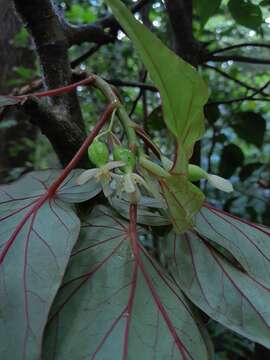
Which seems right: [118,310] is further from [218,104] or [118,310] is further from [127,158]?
[218,104]

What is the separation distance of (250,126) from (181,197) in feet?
2.44

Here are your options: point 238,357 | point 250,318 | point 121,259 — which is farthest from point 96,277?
point 238,357

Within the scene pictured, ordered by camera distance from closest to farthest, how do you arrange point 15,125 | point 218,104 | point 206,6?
point 206,6 < point 218,104 < point 15,125

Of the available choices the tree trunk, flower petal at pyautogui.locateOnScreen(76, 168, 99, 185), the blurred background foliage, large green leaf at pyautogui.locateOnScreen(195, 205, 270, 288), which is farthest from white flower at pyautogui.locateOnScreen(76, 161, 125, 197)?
the tree trunk

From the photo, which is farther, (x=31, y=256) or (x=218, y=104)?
(x=218, y=104)

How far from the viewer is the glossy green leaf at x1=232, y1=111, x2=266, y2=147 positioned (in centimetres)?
105

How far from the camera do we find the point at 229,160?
1.11 metres

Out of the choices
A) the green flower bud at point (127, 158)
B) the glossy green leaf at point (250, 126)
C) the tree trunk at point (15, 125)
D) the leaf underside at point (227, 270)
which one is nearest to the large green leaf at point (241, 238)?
the leaf underside at point (227, 270)

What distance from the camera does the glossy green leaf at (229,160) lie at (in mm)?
1095

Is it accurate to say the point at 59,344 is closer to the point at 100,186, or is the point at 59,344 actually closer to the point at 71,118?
the point at 100,186

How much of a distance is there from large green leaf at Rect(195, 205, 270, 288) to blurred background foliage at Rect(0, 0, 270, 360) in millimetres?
272

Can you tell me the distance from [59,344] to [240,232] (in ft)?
0.66

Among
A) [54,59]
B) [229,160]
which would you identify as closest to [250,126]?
[229,160]

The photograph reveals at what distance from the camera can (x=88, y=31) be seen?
2.46ft
